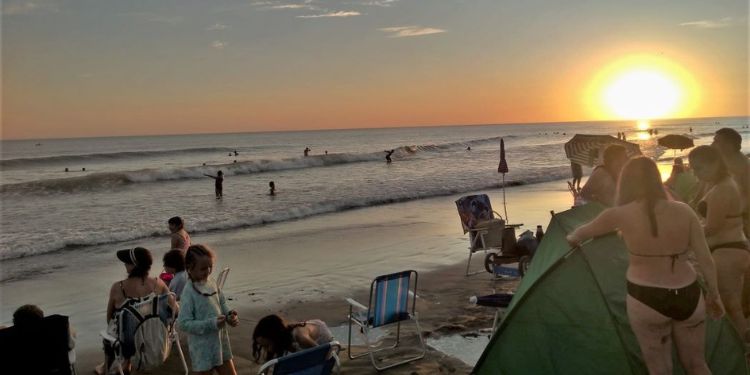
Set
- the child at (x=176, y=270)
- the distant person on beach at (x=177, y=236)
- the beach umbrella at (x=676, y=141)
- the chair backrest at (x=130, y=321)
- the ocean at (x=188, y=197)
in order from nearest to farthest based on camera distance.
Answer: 1. the chair backrest at (x=130, y=321)
2. the child at (x=176, y=270)
3. the distant person on beach at (x=177, y=236)
4. the beach umbrella at (x=676, y=141)
5. the ocean at (x=188, y=197)

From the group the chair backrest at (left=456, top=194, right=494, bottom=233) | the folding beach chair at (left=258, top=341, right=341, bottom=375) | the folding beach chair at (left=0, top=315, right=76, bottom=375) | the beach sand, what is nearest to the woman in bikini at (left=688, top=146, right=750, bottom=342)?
the beach sand

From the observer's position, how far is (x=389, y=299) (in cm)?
644

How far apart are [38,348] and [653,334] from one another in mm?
4473

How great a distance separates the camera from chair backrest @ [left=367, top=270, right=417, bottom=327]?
6301mm

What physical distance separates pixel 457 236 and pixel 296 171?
32.6 meters

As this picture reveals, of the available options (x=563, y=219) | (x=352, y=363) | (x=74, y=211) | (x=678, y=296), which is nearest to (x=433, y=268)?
(x=352, y=363)

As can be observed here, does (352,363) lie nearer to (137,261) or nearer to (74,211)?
(137,261)

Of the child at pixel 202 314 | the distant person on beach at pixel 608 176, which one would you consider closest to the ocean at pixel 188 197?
the child at pixel 202 314

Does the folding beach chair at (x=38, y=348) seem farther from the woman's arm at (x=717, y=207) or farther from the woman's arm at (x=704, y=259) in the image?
the woman's arm at (x=717, y=207)

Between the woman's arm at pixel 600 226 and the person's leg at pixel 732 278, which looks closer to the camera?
the woman's arm at pixel 600 226

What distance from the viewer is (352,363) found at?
257 inches

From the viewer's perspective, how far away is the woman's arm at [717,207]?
4.76 m

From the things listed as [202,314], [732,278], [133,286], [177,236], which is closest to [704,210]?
[732,278]

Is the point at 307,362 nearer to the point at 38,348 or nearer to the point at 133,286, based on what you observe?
the point at 38,348
